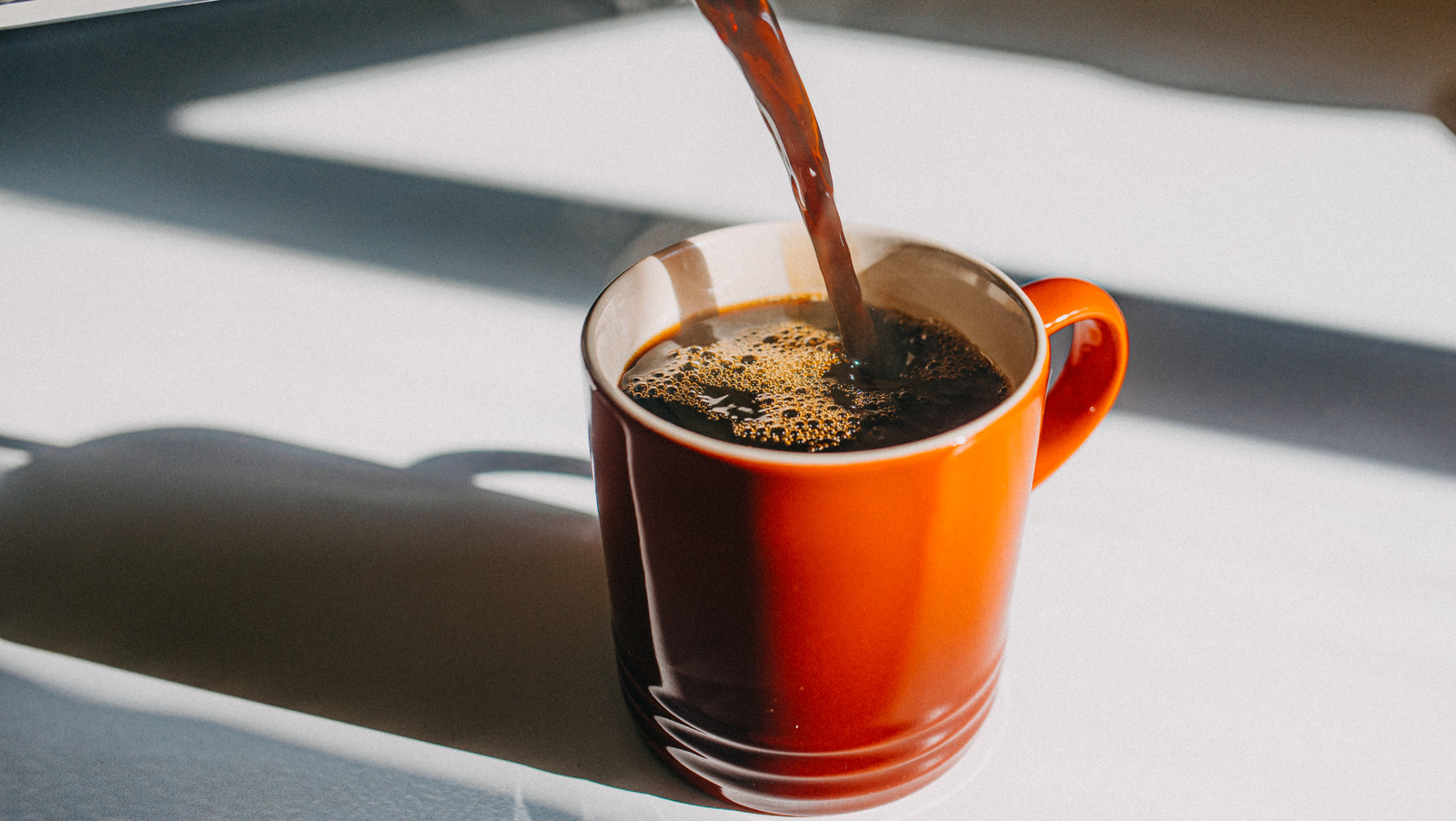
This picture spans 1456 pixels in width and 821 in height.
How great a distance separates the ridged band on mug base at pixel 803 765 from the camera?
50 centimetres

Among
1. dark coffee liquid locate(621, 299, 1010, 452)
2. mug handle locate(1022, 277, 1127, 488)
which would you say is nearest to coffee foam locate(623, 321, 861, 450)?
dark coffee liquid locate(621, 299, 1010, 452)

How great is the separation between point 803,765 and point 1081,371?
9.6 inches

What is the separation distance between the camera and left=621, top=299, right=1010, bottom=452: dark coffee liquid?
525 millimetres

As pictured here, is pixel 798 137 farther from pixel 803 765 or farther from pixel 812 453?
pixel 803 765

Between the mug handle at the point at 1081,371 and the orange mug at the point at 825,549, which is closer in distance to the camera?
the orange mug at the point at 825,549

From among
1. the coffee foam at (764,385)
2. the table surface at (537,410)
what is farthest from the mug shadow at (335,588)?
the coffee foam at (764,385)

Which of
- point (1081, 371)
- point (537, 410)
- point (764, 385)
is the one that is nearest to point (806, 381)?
point (764, 385)

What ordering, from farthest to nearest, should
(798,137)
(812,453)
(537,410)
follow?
(537,410) → (798,137) → (812,453)

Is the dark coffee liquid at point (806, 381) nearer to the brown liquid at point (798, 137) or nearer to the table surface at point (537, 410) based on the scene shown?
the brown liquid at point (798, 137)

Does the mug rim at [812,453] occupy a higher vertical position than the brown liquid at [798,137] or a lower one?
lower

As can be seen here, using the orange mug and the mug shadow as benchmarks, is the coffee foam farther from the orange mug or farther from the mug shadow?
the mug shadow

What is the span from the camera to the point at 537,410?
2.63 ft

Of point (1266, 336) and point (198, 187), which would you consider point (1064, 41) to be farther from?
point (198, 187)

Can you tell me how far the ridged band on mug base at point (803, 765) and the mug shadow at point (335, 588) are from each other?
0.02m
